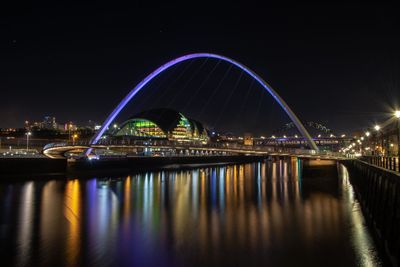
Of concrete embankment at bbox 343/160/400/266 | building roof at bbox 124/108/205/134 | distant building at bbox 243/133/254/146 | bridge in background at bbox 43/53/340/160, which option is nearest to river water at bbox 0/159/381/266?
concrete embankment at bbox 343/160/400/266

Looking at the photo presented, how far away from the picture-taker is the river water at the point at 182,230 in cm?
1390

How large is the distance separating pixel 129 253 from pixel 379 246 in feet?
31.9

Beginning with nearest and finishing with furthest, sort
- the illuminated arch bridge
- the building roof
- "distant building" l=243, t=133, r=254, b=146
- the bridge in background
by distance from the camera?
the bridge in background < the illuminated arch bridge < the building roof < "distant building" l=243, t=133, r=254, b=146

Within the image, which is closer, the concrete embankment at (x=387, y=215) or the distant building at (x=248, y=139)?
the concrete embankment at (x=387, y=215)

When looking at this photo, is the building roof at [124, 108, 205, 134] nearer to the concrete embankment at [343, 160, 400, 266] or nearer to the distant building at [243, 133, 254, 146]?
the distant building at [243, 133, 254, 146]

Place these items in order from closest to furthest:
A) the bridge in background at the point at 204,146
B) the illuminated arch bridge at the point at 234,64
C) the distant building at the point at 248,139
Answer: the bridge in background at the point at 204,146 → the illuminated arch bridge at the point at 234,64 → the distant building at the point at 248,139

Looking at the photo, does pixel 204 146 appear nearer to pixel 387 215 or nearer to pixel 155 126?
pixel 387 215

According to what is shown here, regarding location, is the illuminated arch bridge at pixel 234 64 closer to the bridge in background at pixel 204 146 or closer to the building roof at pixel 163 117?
the bridge in background at pixel 204 146

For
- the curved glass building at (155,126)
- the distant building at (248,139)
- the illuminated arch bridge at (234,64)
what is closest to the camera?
the illuminated arch bridge at (234,64)

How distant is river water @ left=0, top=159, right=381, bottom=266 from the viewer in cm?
1390

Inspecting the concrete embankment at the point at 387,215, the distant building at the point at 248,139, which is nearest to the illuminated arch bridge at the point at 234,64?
the concrete embankment at the point at 387,215

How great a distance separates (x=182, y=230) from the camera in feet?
61.1

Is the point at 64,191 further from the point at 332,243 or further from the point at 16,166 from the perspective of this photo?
the point at 332,243

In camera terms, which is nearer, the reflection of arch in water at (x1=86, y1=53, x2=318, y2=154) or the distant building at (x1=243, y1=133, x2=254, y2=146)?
the reflection of arch in water at (x1=86, y1=53, x2=318, y2=154)
